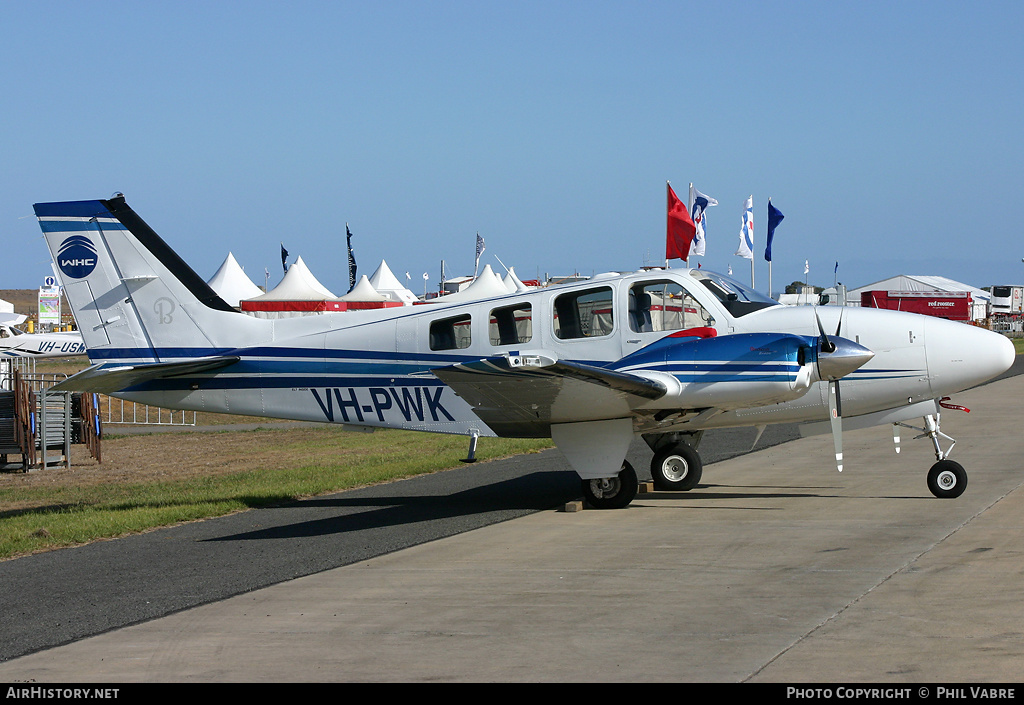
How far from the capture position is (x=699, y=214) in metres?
32.2

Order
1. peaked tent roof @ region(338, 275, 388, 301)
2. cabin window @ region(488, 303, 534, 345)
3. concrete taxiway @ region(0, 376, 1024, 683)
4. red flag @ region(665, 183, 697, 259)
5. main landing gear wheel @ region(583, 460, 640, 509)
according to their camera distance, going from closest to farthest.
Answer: concrete taxiway @ region(0, 376, 1024, 683) → main landing gear wheel @ region(583, 460, 640, 509) → cabin window @ region(488, 303, 534, 345) → red flag @ region(665, 183, 697, 259) → peaked tent roof @ region(338, 275, 388, 301)

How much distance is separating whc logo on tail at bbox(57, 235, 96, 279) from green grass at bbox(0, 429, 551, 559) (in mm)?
3364

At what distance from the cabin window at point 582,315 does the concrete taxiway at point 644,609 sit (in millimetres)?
2271

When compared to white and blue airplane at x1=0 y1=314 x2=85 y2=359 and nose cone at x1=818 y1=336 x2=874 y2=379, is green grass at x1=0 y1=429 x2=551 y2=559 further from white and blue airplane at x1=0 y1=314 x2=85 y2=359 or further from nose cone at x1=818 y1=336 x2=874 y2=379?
white and blue airplane at x1=0 y1=314 x2=85 y2=359

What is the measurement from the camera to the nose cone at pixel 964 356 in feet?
38.3

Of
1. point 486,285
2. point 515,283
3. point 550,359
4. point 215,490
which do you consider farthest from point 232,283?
point 550,359

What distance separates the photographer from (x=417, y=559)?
31.7ft

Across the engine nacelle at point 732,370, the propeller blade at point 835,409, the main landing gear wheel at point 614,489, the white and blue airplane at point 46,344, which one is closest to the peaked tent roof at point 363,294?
the white and blue airplane at point 46,344

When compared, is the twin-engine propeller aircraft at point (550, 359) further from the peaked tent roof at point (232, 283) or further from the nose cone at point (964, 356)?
the peaked tent roof at point (232, 283)

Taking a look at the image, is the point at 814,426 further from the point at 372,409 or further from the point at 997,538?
the point at 372,409

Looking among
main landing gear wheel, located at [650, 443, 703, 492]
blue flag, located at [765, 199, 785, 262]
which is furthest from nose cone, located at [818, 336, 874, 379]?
blue flag, located at [765, 199, 785, 262]

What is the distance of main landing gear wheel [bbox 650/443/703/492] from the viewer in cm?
1386

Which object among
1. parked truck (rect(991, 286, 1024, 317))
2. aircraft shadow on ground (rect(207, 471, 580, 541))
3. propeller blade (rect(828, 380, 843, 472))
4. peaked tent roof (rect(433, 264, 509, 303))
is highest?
parked truck (rect(991, 286, 1024, 317))
